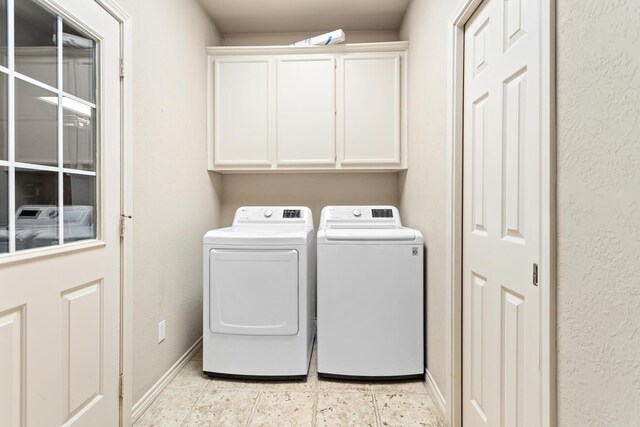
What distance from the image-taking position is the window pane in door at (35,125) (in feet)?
3.34

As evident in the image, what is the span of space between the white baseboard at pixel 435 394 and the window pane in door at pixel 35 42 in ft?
7.29

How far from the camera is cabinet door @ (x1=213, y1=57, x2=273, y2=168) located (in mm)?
2494

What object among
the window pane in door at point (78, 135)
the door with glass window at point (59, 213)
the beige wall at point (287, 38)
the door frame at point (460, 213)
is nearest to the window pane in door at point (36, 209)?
the door with glass window at point (59, 213)

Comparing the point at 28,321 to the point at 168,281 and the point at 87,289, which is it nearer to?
the point at 87,289

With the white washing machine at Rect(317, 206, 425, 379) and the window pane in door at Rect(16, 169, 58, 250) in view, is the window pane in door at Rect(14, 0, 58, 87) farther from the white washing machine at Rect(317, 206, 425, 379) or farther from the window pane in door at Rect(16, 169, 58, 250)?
the white washing machine at Rect(317, 206, 425, 379)

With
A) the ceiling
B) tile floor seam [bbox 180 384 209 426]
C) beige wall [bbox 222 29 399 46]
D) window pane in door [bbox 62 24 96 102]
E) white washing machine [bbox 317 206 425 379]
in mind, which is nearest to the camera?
window pane in door [bbox 62 24 96 102]

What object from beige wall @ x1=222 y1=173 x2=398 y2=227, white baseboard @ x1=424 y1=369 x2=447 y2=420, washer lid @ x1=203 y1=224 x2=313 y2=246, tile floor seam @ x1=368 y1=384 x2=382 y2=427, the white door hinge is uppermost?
beige wall @ x1=222 y1=173 x2=398 y2=227

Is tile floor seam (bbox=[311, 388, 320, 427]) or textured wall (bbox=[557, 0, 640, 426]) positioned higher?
textured wall (bbox=[557, 0, 640, 426])

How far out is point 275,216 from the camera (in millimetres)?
2469

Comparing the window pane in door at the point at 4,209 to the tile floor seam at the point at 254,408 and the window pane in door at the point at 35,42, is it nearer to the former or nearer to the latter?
the window pane in door at the point at 35,42

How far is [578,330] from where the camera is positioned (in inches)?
29.1

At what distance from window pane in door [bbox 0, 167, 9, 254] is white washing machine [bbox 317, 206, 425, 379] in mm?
1383

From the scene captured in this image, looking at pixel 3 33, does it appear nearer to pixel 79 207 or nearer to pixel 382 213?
pixel 79 207

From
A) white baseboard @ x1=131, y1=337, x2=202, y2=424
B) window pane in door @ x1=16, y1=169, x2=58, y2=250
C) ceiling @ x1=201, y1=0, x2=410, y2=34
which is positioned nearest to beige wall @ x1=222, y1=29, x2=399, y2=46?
ceiling @ x1=201, y1=0, x2=410, y2=34
